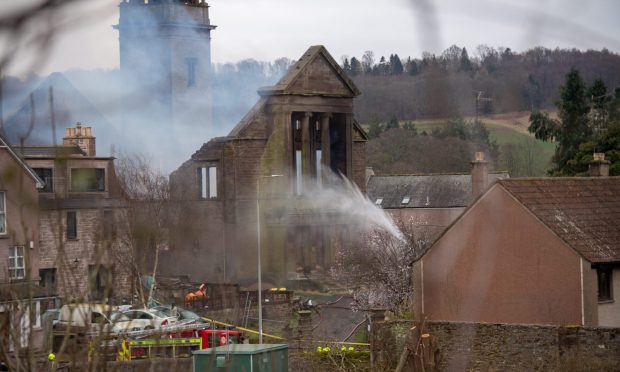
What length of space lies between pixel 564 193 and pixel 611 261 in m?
3.17

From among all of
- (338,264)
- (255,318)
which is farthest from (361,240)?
(255,318)

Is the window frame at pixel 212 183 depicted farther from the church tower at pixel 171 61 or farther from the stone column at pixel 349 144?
the stone column at pixel 349 144

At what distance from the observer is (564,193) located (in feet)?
99.8

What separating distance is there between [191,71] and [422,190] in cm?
2875

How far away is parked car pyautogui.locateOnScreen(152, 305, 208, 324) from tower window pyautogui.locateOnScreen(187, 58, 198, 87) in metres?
10.3

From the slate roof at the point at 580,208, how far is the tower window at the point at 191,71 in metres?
17.3

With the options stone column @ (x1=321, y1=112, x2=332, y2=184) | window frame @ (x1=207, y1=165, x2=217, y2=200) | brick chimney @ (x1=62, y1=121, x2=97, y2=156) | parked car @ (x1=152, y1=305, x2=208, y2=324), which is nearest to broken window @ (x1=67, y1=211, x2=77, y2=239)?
brick chimney @ (x1=62, y1=121, x2=97, y2=156)

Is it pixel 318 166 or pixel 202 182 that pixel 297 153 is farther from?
pixel 202 182

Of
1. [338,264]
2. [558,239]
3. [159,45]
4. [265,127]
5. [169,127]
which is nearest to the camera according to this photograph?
[558,239]

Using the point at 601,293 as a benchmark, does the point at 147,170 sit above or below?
above

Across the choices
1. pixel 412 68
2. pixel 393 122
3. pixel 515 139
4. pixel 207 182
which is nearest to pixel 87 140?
pixel 207 182

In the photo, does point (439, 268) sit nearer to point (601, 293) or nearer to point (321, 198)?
point (601, 293)

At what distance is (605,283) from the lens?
1115 inches

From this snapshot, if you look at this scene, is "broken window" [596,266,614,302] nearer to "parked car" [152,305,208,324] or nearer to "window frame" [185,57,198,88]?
"parked car" [152,305,208,324]
